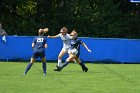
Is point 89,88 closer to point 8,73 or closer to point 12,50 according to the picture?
point 8,73

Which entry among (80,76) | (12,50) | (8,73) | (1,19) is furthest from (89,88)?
(1,19)

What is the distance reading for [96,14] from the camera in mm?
38406

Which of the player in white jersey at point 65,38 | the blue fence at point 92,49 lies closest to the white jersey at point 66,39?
the player in white jersey at point 65,38

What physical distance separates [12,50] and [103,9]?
11.3 m

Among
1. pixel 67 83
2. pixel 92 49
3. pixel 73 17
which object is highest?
pixel 67 83

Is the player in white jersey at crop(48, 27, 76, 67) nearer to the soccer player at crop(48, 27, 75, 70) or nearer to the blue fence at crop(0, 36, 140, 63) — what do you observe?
the soccer player at crop(48, 27, 75, 70)

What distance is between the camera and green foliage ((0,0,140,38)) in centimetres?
3709

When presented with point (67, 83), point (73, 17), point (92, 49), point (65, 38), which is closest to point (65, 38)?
point (65, 38)

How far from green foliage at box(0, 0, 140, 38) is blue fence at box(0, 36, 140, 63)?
282 inches

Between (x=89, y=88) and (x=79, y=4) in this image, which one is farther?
(x=79, y=4)

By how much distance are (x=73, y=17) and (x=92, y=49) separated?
8764mm

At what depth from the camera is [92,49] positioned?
29.5 metres

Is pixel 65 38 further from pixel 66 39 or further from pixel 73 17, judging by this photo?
pixel 73 17

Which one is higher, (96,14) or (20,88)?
(20,88)
